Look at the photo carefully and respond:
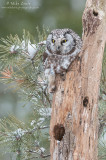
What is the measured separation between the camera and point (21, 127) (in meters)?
2.20

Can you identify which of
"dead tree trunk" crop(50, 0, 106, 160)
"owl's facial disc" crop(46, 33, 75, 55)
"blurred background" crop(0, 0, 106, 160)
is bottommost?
"dead tree trunk" crop(50, 0, 106, 160)

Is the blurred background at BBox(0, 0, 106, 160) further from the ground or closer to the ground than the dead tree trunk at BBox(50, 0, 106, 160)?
further from the ground

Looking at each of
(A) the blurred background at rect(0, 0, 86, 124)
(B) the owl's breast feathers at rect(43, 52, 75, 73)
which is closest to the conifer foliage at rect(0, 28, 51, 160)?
(B) the owl's breast feathers at rect(43, 52, 75, 73)

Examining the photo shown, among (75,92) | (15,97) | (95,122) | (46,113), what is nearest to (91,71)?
(75,92)

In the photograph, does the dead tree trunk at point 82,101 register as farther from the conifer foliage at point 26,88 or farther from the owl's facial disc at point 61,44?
the conifer foliage at point 26,88

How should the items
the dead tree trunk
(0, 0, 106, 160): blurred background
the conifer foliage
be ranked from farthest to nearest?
(0, 0, 106, 160): blurred background, the conifer foliage, the dead tree trunk

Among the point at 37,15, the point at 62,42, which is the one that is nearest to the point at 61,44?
the point at 62,42

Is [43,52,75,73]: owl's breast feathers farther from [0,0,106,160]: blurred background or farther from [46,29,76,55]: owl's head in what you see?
[0,0,106,160]: blurred background

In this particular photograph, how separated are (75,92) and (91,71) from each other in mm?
150

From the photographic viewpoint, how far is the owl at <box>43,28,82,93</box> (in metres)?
2.00

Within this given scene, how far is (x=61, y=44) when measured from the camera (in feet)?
6.62

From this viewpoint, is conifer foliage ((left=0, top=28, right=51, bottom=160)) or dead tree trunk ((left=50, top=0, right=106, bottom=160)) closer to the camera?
dead tree trunk ((left=50, top=0, right=106, bottom=160))

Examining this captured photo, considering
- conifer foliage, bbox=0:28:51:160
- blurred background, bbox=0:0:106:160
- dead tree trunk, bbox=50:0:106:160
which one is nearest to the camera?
dead tree trunk, bbox=50:0:106:160

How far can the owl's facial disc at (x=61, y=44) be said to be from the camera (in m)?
2.01
